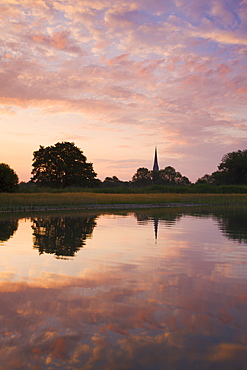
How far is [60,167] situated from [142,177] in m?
83.3

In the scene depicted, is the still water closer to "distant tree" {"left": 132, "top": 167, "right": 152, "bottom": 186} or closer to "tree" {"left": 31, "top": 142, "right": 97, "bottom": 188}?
"tree" {"left": 31, "top": 142, "right": 97, "bottom": 188}

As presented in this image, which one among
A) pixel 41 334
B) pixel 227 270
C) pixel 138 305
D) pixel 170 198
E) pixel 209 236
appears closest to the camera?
pixel 41 334

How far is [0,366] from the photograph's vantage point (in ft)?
14.9

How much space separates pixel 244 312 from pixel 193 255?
19.1ft

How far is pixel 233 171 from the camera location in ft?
406

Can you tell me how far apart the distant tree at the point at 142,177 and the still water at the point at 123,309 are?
449 feet

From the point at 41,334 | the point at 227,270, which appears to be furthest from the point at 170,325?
the point at 227,270

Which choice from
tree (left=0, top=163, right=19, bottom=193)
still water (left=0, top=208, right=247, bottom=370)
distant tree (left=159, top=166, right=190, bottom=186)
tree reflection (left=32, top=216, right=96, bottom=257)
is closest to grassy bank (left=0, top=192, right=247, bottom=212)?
tree (left=0, top=163, right=19, bottom=193)

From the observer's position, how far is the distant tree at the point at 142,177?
491 ft

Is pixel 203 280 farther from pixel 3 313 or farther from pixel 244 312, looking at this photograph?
pixel 3 313

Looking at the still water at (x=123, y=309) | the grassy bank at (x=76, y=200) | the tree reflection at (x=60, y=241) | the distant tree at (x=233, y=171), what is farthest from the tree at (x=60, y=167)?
the distant tree at (x=233, y=171)

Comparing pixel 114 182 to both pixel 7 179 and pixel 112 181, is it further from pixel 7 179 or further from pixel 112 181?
pixel 7 179

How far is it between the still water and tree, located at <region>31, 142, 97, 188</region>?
59.9 m

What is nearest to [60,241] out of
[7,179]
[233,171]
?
[7,179]
